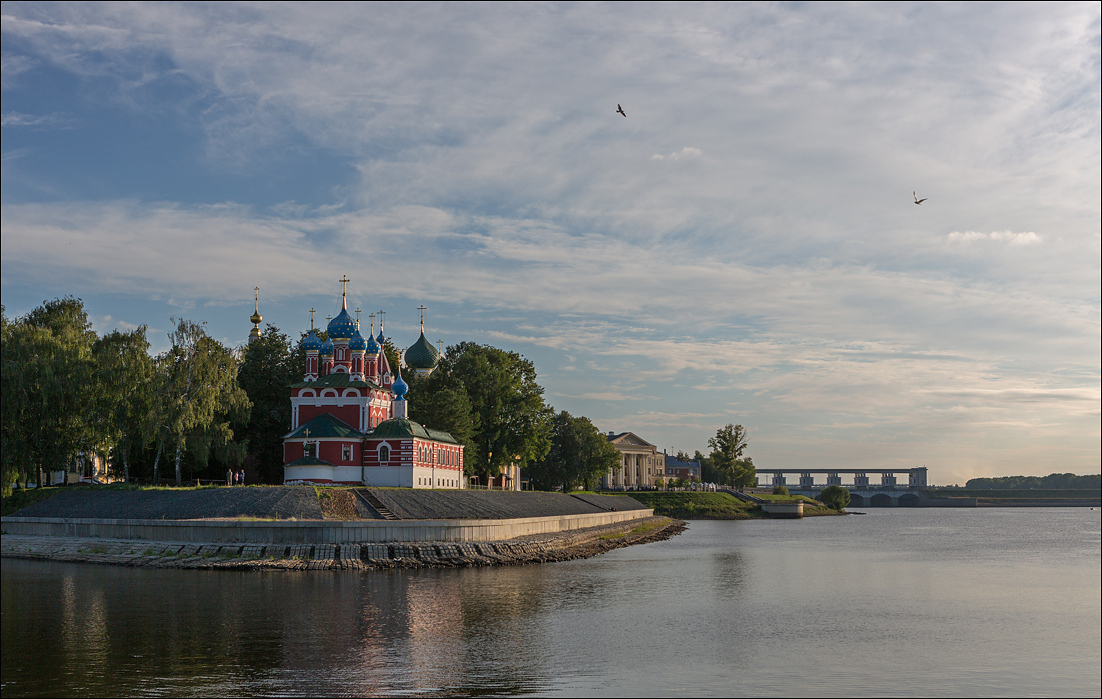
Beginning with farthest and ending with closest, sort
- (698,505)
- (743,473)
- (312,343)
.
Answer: (743,473) → (698,505) → (312,343)

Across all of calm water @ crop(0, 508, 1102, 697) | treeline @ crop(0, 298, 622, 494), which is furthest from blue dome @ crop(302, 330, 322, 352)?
calm water @ crop(0, 508, 1102, 697)

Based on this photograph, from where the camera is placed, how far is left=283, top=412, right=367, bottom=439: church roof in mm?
62156

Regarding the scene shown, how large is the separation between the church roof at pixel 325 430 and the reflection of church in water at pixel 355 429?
0.07m

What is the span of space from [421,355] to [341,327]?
16514 millimetres

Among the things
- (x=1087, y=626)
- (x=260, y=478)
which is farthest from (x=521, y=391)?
(x=1087, y=626)

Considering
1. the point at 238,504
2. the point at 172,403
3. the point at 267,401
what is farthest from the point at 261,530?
the point at 267,401

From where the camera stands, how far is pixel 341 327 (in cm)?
6925

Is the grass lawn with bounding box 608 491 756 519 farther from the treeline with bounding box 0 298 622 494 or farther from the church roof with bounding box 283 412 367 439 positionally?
the church roof with bounding box 283 412 367 439

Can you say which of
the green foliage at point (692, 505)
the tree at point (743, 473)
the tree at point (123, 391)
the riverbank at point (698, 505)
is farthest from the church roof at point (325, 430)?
the tree at point (743, 473)

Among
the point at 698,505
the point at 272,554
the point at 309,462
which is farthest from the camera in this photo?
the point at 698,505

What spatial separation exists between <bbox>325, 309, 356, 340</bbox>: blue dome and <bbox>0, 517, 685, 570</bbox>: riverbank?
26029 millimetres

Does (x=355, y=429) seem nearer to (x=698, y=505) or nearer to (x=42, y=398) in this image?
(x=42, y=398)

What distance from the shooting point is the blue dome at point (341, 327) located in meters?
69.0

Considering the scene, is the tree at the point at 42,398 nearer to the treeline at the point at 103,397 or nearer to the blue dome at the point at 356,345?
the treeline at the point at 103,397
